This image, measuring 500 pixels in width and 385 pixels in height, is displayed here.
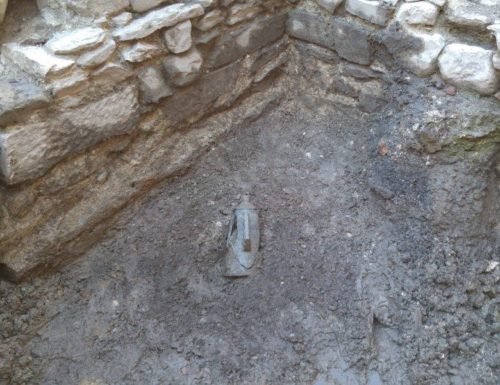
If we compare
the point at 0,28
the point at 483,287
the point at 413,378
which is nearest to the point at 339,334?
the point at 413,378

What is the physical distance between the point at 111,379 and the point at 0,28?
1.36 m

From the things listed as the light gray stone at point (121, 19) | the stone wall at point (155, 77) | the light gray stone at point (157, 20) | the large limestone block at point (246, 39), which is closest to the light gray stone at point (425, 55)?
the stone wall at point (155, 77)

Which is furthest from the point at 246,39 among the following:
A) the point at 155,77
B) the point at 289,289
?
the point at 289,289

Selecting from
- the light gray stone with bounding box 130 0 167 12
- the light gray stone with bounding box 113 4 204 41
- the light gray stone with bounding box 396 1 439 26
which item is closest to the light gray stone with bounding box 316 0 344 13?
the light gray stone with bounding box 396 1 439 26

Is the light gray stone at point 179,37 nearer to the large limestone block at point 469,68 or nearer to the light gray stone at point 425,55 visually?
the light gray stone at point 425,55

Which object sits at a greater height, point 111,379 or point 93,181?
point 93,181

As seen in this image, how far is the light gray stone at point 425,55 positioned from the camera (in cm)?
232

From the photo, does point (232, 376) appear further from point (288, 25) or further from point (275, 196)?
point (288, 25)

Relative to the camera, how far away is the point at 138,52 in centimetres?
211

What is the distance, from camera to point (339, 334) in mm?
2154

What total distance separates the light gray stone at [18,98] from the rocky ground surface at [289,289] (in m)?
0.71

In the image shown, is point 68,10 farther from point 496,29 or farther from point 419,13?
point 496,29

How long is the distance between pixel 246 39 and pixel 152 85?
58 centimetres

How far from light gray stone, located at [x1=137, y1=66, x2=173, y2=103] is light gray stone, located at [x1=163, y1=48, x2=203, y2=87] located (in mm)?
43
